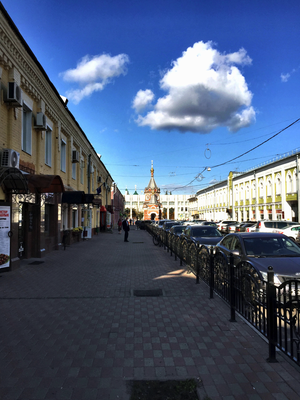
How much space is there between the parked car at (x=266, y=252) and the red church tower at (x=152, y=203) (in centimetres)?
8265

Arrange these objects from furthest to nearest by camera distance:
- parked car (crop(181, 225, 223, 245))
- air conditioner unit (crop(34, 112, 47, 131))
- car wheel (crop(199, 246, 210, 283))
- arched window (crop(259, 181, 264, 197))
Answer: arched window (crop(259, 181, 264, 197)) → parked car (crop(181, 225, 223, 245)) → air conditioner unit (crop(34, 112, 47, 131)) → car wheel (crop(199, 246, 210, 283))

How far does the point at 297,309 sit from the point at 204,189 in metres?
79.1

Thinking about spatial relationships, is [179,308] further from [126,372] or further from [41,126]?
[41,126]

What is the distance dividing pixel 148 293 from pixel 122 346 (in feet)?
9.51

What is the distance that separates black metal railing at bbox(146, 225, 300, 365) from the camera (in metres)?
3.21

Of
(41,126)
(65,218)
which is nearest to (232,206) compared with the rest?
(65,218)

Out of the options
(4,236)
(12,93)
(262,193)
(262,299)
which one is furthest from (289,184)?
(262,299)

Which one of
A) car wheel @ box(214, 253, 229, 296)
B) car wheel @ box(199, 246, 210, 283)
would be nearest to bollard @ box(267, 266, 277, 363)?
car wheel @ box(214, 253, 229, 296)

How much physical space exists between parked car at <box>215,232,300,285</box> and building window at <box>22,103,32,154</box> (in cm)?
831

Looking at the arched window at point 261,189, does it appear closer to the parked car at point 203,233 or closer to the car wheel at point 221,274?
the parked car at point 203,233

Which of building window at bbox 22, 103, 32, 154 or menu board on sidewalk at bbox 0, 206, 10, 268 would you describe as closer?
menu board on sidewalk at bbox 0, 206, 10, 268

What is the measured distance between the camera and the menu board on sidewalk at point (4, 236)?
866cm

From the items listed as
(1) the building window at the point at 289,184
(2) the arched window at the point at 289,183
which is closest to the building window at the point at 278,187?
(2) the arched window at the point at 289,183

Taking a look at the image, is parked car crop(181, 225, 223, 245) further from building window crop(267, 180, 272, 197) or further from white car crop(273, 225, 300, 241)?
building window crop(267, 180, 272, 197)
